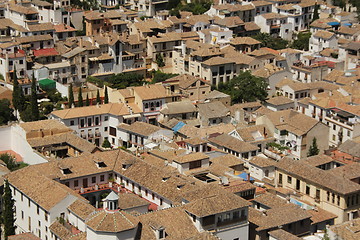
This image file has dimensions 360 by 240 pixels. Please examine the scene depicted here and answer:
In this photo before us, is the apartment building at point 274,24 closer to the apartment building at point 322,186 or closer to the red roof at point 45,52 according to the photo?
the red roof at point 45,52

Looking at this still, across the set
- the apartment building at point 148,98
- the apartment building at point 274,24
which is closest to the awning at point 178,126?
the apartment building at point 148,98

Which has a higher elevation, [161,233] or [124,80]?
[124,80]

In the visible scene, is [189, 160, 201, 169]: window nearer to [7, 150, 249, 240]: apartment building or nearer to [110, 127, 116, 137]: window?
[7, 150, 249, 240]: apartment building

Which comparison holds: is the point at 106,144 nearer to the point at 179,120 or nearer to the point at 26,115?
the point at 179,120

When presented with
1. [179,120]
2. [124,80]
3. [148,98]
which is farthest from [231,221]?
[124,80]

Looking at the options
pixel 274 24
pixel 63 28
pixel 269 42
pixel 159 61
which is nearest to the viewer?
pixel 159 61
